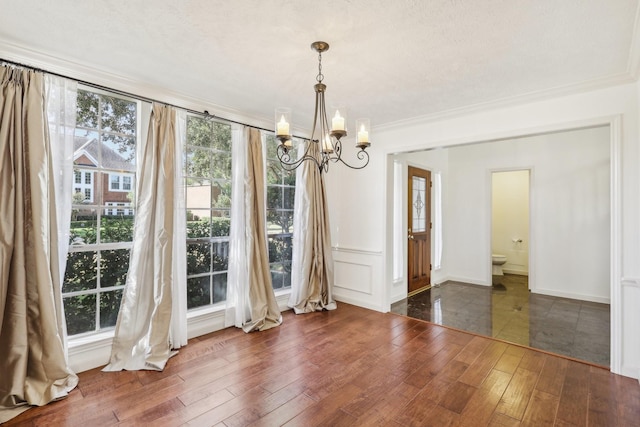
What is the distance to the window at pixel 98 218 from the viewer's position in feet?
8.58

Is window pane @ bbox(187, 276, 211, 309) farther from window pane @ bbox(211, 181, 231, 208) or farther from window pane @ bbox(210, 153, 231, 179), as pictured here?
window pane @ bbox(210, 153, 231, 179)

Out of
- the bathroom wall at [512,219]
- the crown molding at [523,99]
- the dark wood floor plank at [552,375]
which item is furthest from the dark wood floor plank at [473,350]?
the bathroom wall at [512,219]

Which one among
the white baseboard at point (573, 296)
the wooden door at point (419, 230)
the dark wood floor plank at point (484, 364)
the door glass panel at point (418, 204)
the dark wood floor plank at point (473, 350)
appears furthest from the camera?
the door glass panel at point (418, 204)

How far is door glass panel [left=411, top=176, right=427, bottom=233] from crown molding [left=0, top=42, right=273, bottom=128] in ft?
10.3

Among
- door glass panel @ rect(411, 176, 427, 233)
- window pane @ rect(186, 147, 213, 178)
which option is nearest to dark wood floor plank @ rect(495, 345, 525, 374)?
door glass panel @ rect(411, 176, 427, 233)

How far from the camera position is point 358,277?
4516 mm

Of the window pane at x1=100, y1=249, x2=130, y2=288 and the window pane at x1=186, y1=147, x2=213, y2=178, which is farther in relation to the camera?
the window pane at x1=186, y1=147, x2=213, y2=178

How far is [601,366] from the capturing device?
8.84 feet

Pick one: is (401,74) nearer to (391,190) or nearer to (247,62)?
(247,62)

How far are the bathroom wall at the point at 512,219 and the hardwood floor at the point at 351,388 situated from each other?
4223 mm

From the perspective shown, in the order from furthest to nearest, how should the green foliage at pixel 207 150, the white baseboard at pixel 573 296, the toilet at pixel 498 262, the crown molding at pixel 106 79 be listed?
the toilet at pixel 498 262 < the white baseboard at pixel 573 296 < the green foliage at pixel 207 150 < the crown molding at pixel 106 79

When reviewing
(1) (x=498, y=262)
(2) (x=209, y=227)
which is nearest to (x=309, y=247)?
(2) (x=209, y=227)

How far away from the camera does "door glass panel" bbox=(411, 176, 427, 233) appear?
527 centimetres

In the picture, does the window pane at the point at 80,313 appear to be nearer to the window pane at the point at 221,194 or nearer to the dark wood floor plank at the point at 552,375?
the window pane at the point at 221,194
